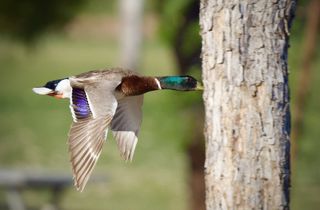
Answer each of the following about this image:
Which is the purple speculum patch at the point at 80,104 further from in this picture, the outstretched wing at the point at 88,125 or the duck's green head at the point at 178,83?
the duck's green head at the point at 178,83

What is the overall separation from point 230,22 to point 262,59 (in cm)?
22

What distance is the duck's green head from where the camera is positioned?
5133 millimetres

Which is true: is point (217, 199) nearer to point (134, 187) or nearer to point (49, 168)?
point (134, 187)

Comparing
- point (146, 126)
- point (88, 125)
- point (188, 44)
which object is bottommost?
point (146, 126)

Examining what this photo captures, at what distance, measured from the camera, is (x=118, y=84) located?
5098 millimetres

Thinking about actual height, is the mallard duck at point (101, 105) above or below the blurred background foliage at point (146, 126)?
above

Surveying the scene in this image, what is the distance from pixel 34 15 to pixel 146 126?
32.6 feet

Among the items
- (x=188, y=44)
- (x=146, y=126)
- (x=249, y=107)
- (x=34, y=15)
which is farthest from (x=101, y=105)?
(x=146, y=126)

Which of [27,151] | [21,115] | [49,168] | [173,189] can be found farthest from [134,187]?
[21,115]

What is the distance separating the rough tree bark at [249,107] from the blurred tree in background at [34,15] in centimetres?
632

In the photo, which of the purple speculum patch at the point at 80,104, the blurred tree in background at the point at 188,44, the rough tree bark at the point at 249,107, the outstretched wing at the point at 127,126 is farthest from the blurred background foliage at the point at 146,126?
the rough tree bark at the point at 249,107

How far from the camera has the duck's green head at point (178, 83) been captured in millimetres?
5133

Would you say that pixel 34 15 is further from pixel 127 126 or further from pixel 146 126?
pixel 146 126

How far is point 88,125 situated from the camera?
488 centimetres
